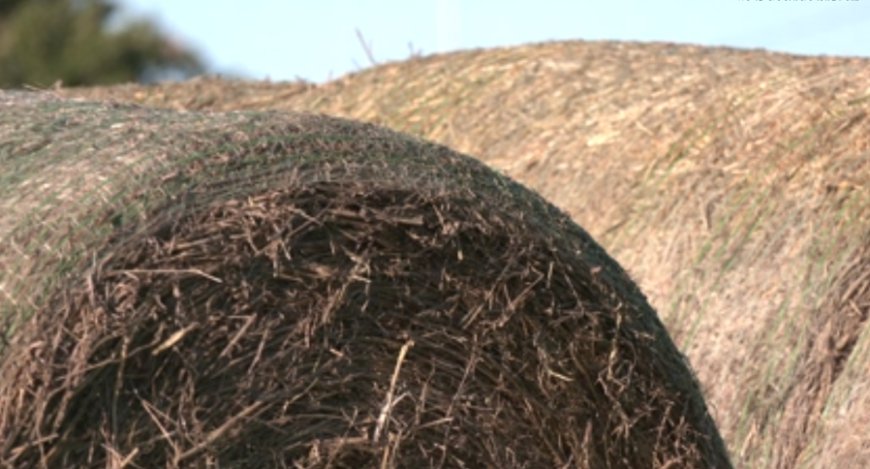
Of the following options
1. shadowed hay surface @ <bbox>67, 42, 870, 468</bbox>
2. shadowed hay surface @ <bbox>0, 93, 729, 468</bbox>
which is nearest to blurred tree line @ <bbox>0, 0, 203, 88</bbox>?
shadowed hay surface @ <bbox>67, 42, 870, 468</bbox>

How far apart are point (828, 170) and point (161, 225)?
9.41 ft

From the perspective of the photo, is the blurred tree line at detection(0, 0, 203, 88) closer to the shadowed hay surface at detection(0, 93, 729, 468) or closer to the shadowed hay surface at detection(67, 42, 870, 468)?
the shadowed hay surface at detection(67, 42, 870, 468)

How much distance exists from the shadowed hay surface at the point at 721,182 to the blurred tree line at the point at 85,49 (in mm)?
21986

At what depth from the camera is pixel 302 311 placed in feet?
14.2

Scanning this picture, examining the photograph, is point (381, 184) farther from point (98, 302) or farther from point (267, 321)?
point (98, 302)

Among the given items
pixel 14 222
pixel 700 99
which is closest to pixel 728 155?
pixel 700 99

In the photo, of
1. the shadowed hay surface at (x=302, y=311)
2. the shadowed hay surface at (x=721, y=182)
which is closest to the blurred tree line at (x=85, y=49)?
the shadowed hay surface at (x=721, y=182)

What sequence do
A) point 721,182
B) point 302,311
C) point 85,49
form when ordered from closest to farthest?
point 302,311
point 721,182
point 85,49

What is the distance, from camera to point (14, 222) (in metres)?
4.08

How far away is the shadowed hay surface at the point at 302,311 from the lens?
399cm

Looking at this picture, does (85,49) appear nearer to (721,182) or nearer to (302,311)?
(721,182)

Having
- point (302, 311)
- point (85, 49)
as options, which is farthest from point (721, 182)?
point (85, 49)

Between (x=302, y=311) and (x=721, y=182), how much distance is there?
2.74 m

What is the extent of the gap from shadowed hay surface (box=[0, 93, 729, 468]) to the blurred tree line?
83.4ft
